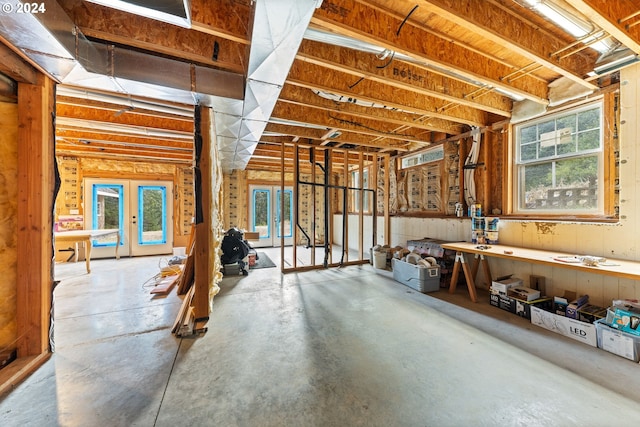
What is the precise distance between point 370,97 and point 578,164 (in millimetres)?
2575

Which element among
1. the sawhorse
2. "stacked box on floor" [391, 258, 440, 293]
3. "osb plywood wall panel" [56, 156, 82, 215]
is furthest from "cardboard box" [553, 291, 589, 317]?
"osb plywood wall panel" [56, 156, 82, 215]

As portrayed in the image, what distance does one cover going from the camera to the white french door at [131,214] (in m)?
5.82

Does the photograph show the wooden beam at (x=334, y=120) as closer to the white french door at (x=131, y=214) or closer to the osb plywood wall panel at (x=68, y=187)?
the white french door at (x=131, y=214)

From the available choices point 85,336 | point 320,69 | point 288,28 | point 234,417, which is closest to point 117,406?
point 234,417

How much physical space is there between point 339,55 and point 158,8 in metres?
1.38

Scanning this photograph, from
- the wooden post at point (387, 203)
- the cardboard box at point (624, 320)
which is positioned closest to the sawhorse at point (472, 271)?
the cardboard box at point (624, 320)

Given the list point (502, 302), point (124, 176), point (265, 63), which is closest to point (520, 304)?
point (502, 302)

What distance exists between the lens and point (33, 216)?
1860 mm

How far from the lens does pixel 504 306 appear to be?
2.85 meters

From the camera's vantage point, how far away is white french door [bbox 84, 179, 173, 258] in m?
5.82

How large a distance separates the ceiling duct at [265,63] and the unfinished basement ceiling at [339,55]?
0.5 inches

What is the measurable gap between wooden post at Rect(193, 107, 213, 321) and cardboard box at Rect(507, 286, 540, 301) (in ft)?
11.7

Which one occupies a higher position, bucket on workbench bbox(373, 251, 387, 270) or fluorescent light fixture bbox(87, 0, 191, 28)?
fluorescent light fixture bbox(87, 0, 191, 28)

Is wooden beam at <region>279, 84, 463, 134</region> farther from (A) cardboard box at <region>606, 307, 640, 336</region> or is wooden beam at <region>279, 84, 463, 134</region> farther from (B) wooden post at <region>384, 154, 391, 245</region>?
(A) cardboard box at <region>606, 307, 640, 336</region>
